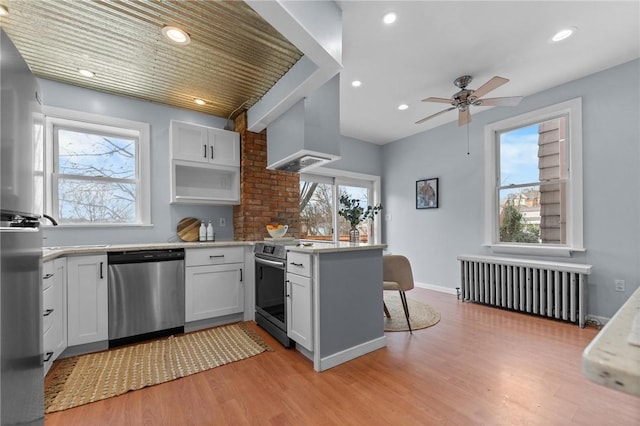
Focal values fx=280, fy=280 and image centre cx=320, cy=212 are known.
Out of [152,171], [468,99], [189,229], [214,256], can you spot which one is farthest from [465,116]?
[152,171]

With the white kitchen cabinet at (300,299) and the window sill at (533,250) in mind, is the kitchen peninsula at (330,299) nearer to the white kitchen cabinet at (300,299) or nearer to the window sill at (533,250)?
the white kitchen cabinet at (300,299)

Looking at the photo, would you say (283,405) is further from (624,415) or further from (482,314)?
(482,314)

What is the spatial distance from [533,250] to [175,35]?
4.55 m

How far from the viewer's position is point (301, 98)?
2.78 metres

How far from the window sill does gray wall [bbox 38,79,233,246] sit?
375 centimetres

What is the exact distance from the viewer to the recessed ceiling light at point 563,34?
2.40 meters

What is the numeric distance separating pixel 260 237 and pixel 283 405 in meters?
2.08

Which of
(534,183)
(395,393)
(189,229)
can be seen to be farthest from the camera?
(534,183)

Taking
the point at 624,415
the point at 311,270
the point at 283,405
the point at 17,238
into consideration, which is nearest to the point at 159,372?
the point at 283,405

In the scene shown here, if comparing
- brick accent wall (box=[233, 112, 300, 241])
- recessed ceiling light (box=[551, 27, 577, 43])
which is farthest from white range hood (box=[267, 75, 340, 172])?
recessed ceiling light (box=[551, 27, 577, 43])

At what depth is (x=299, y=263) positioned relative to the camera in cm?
233

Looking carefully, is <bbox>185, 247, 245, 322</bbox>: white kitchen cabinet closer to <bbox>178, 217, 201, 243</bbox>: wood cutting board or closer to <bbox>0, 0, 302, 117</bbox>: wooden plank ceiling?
<bbox>178, 217, 201, 243</bbox>: wood cutting board

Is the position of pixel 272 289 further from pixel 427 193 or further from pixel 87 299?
pixel 427 193

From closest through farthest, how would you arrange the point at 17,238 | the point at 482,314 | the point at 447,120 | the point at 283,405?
the point at 17,238 < the point at 283,405 < the point at 482,314 < the point at 447,120
